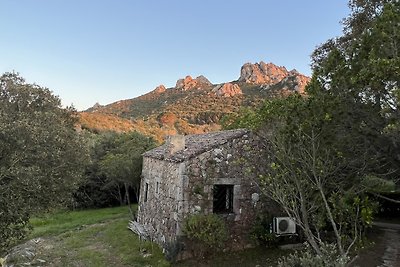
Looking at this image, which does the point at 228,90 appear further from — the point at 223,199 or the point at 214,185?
the point at 214,185

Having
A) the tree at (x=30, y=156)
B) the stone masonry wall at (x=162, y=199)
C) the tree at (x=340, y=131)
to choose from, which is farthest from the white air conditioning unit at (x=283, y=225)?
the tree at (x=30, y=156)

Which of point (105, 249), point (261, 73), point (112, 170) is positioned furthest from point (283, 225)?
point (261, 73)

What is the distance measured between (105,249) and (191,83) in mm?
62941

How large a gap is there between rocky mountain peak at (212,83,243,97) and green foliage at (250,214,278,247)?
4952cm

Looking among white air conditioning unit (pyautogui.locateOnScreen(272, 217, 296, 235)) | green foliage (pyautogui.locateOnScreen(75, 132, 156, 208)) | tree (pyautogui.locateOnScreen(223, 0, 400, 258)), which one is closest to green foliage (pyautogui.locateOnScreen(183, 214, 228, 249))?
white air conditioning unit (pyautogui.locateOnScreen(272, 217, 296, 235))

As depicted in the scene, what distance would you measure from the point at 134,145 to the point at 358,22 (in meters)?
16.6

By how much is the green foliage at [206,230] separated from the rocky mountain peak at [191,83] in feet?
202

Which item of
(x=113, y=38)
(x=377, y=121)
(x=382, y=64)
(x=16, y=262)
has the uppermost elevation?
(x=113, y=38)

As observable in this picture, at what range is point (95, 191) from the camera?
28125 mm

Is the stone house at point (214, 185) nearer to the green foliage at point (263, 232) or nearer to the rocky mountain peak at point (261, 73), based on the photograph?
the green foliage at point (263, 232)

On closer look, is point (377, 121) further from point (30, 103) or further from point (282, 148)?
point (30, 103)

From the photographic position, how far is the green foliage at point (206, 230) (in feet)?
37.2

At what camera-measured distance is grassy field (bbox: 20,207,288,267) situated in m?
11.9

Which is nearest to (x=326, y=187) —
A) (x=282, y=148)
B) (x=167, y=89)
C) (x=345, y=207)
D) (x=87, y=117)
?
(x=345, y=207)
